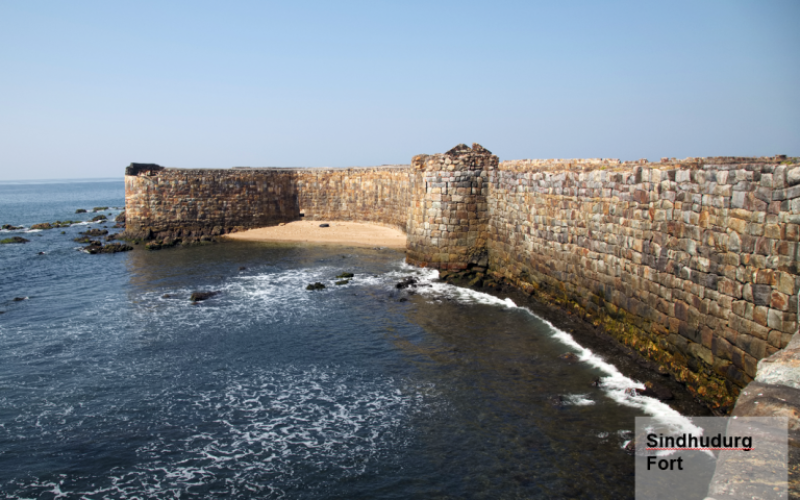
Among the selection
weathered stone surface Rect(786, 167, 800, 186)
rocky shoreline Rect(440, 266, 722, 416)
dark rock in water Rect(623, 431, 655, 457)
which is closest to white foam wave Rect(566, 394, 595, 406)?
rocky shoreline Rect(440, 266, 722, 416)

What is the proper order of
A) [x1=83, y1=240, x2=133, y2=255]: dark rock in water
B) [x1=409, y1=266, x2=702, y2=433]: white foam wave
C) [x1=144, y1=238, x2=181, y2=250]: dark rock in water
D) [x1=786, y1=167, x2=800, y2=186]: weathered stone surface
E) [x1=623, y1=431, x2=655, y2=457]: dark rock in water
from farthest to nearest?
[x1=144, y1=238, x2=181, y2=250]: dark rock in water, [x1=83, y1=240, x2=133, y2=255]: dark rock in water, [x1=409, y1=266, x2=702, y2=433]: white foam wave, [x1=623, y1=431, x2=655, y2=457]: dark rock in water, [x1=786, y1=167, x2=800, y2=186]: weathered stone surface

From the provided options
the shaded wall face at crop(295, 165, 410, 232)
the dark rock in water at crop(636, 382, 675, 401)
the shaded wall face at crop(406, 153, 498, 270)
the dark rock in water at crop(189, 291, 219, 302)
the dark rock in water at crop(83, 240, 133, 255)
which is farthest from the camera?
the shaded wall face at crop(295, 165, 410, 232)

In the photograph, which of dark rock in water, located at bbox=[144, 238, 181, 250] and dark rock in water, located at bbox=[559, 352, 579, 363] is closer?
dark rock in water, located at bbox=[559, 352, 579, 363]

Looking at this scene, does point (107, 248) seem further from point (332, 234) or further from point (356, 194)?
point (356, 194)

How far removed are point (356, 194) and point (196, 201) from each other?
34.0ft

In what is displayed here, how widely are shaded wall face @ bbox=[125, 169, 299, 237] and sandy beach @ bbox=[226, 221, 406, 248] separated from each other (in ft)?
4.44

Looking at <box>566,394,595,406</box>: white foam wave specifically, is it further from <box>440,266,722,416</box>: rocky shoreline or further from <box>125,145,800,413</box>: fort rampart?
<box>125,145,800,413</box>: fort rampart

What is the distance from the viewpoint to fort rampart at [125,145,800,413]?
25.5ft

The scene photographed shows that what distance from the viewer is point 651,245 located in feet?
35.7

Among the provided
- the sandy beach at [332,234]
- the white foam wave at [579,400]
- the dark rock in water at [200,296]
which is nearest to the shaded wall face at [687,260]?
the white foam wave at [579,400]

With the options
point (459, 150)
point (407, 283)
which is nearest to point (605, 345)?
point (407, 283)

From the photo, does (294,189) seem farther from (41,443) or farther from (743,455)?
(743,455)

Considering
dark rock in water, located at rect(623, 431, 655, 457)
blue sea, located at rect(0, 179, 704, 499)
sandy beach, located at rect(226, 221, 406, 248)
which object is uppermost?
sandy beach, located at rect(226, 221, 406, 248)

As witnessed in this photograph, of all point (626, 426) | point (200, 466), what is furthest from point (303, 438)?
point (626, 426)
